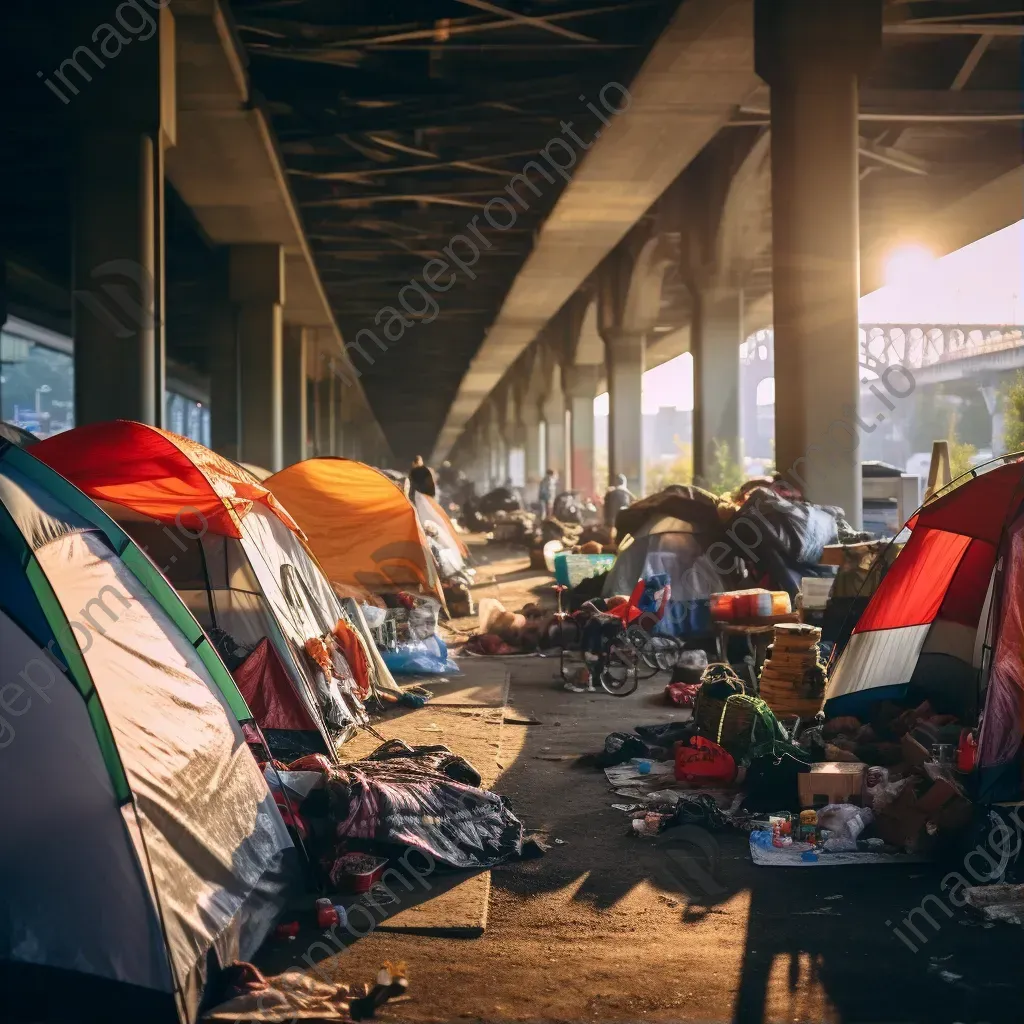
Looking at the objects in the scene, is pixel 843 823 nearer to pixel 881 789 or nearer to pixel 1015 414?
pixel 881 789

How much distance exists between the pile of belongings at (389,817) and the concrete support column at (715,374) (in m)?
16.3

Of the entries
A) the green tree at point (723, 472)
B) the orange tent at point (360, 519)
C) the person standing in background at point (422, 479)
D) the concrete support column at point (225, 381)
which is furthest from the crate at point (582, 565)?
the concrete support column at point (225, 381)

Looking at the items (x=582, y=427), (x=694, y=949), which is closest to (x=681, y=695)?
(x=694, y=949)

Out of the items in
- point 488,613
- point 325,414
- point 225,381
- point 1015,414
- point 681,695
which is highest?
point 325,414

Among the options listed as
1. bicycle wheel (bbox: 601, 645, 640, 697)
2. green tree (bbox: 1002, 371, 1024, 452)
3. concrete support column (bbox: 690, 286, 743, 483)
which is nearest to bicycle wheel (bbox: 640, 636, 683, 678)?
bicycle wheel (bbox: 601, 645, 640, 697)

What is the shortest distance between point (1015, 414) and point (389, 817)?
13095 mm

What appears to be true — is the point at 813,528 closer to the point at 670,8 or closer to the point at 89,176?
the point at 670,8

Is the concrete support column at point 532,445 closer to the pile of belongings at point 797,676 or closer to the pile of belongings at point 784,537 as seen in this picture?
the pile of belongings at point 784,537

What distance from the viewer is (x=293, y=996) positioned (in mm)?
4027

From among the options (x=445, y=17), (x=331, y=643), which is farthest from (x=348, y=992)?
(x=445, y=17)

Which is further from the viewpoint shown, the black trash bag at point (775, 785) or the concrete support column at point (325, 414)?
the concrete support column at point (325, 414)

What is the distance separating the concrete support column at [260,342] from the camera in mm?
22438

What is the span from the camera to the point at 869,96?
15.7 m

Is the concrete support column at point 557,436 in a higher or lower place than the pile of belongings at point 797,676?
higher
